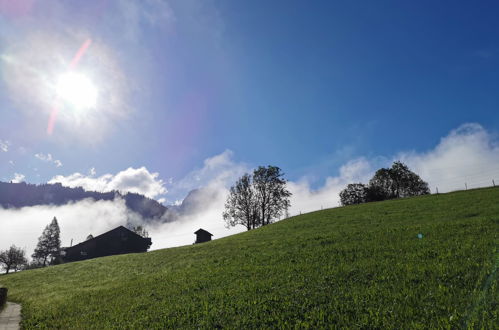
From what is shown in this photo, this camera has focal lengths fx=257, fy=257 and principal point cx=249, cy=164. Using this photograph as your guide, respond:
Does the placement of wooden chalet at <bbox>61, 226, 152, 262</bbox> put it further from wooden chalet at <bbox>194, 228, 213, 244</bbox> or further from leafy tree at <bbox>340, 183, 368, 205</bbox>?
leafy tree at <bbox>340, 183, 368, 205</bbox>

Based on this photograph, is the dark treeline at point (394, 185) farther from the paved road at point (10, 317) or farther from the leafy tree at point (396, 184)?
the paved road at point (10, 317)

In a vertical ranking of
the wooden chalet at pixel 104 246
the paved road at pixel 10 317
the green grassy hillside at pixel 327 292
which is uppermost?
the wooden chalet at pixel 104 246

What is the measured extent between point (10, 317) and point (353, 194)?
95.7 meters

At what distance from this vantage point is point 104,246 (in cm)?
6719

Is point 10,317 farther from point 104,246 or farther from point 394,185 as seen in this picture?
point 394,185

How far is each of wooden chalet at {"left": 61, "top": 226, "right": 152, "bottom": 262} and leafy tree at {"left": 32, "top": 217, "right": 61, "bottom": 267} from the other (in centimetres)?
4522

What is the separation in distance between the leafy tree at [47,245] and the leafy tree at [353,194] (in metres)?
112

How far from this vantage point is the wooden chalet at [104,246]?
217ft

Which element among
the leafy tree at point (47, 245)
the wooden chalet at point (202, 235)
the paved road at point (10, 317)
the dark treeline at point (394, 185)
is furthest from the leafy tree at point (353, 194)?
the leafy tree at point (47, 245)

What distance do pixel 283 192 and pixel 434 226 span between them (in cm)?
4739

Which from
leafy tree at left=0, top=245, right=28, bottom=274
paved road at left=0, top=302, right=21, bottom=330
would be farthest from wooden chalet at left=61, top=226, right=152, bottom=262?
paved road at left=0, top=302, right=21, bottom=330

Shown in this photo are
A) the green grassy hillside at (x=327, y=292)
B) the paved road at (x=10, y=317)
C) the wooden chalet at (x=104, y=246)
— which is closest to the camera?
the green grassy hillside at (x=327, y=292)

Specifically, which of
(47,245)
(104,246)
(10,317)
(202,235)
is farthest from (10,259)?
(10,317)

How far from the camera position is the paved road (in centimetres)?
973
